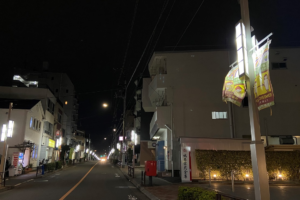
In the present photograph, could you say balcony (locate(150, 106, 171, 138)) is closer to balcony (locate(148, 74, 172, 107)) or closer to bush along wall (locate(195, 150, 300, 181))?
balcony (locate(148, 74, 172, 107))

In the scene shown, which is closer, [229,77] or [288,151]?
[229,77]

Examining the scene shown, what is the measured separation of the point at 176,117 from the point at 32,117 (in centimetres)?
1722

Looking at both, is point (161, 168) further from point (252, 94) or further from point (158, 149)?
point (252, 94)

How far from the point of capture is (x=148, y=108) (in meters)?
32.2

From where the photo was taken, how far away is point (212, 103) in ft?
80.1

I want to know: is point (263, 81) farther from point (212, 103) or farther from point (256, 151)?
point (212, 103)

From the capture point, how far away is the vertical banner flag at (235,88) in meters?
7.47

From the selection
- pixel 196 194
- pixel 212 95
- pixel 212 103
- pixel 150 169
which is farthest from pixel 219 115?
pixel 196 194

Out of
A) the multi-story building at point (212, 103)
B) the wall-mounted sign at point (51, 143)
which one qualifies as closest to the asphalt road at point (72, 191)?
the multi-story building at point (212, 103)

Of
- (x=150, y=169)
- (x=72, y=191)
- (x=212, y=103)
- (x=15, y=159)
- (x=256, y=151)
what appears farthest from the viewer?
(x=212, y=103)

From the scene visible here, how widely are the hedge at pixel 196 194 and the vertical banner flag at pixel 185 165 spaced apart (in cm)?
837

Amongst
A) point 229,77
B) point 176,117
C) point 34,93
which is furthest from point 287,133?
point 34,93

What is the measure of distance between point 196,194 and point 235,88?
11.8 feet

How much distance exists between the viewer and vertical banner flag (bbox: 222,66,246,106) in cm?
747
